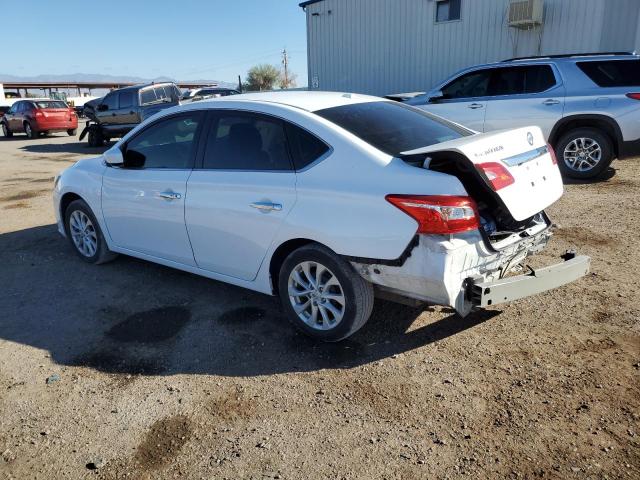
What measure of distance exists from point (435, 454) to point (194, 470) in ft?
3.84

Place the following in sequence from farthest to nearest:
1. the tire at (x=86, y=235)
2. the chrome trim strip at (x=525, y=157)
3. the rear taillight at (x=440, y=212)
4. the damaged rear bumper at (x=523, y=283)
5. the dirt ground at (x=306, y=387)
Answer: the tire at (x=86, y=235) < the chrome trim strip at (x=525, y=157) < the damaged rear bumper at (x=523, y=283) < the rear taillight at (x=440, y=212) < the dirt ground at (x=306, y=387)

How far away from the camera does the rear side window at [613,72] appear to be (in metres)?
7.43

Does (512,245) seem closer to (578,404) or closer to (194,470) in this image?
(578,404)

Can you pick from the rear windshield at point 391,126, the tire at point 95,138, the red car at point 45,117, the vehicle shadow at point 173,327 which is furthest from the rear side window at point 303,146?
the red car at point 45,117

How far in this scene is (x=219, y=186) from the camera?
3787mm

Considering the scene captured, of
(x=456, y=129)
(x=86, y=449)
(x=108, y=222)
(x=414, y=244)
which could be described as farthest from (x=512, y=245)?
(x=108, y=222)

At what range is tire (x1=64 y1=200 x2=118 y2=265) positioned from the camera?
201 inches

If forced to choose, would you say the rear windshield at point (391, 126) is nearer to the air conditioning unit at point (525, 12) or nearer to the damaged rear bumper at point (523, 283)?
the damaged rear bumper at point (523, 283)

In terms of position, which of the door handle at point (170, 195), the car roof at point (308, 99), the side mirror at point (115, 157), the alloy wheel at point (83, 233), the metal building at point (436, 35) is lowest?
the alloy wheel at point (83, 233)

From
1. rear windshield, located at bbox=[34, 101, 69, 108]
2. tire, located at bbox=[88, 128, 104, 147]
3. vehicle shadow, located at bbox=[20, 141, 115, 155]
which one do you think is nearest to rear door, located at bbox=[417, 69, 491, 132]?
vehicle shadow, located at bbox=[20, 141, 115, 155]

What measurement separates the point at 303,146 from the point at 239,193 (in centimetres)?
59

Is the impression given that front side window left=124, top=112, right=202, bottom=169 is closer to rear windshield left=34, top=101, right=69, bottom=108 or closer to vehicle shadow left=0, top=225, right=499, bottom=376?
vehicle shadow left=0, top=225, right=499, bottom=376

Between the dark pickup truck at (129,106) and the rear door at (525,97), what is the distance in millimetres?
10360

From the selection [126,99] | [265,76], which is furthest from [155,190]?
[265,76]
